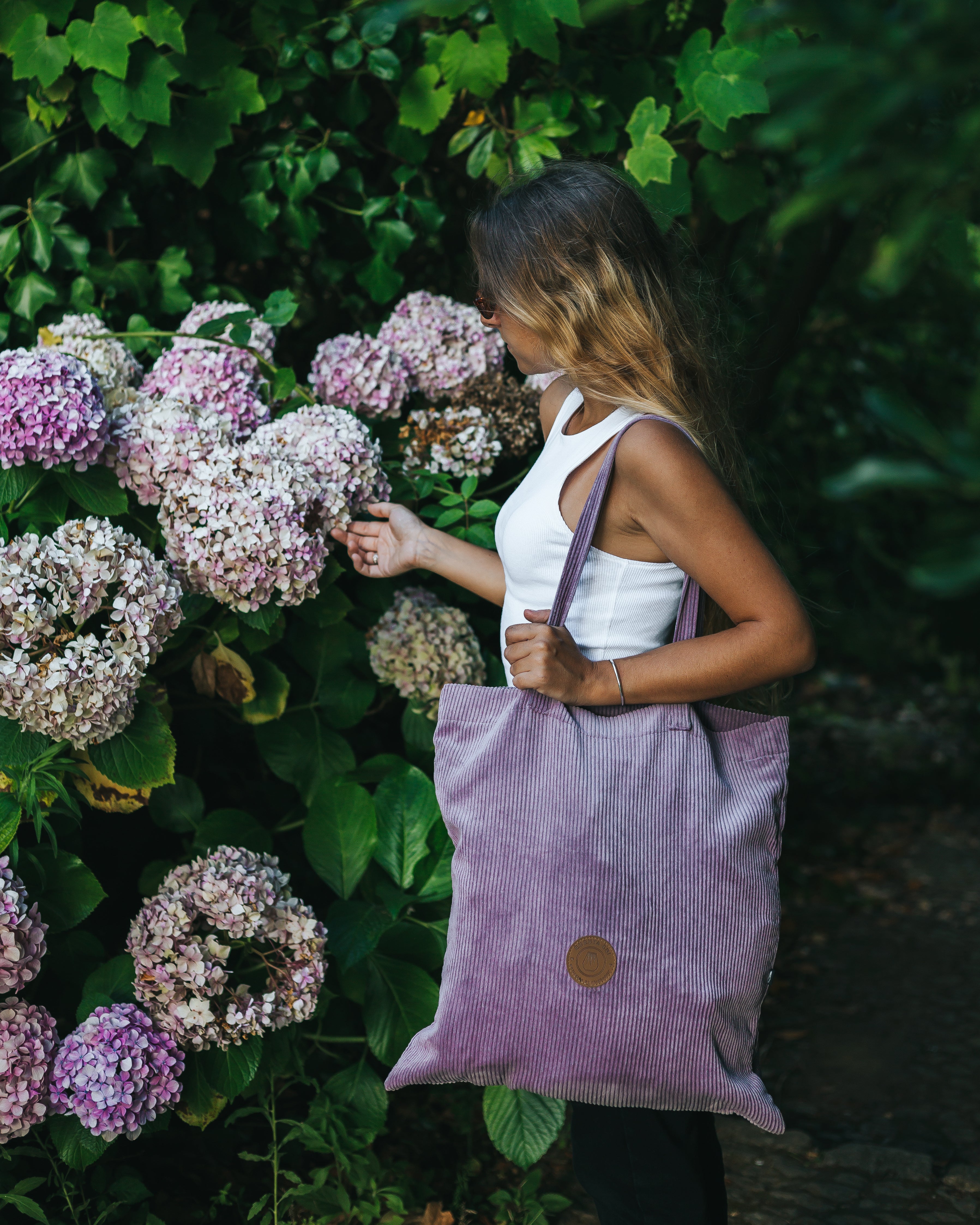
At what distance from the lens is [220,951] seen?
5.38ft

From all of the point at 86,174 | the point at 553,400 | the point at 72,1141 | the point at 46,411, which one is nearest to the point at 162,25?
the point at 86,174

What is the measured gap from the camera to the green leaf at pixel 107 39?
1.98 meters

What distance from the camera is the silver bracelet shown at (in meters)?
1.31

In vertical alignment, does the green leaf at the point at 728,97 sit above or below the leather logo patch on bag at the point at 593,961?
above

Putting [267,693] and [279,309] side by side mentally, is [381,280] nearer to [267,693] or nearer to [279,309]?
[279,309]

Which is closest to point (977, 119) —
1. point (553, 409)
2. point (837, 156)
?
point (837, 156)

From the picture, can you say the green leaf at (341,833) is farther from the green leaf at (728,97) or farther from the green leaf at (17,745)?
the green leaf at (728,97)

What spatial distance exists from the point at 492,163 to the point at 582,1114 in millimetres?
1724

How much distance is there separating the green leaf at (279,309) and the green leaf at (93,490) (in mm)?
423

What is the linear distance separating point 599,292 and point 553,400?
0.41 meters

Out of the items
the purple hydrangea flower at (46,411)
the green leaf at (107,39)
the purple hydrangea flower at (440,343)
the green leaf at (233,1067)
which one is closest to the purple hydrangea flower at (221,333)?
the purple hydrangea flower at (440,343)

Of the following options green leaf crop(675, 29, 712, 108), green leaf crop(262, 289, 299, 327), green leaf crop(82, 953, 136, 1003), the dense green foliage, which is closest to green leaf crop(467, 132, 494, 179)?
the dense green foliage

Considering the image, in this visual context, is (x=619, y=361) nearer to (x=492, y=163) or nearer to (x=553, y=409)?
(x=553, y=409)

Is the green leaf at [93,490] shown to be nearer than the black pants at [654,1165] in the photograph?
No
